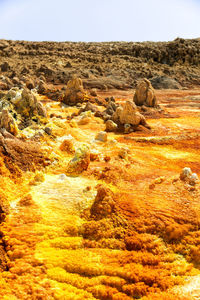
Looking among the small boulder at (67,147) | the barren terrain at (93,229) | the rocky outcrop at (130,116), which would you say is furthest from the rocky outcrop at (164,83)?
the barren terrain at (93,229)

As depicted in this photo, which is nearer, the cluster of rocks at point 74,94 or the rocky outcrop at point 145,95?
the rocky outcrop at point 145,95

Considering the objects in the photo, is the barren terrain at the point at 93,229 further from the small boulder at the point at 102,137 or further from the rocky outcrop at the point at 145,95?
the rocky outcrop at the point at 145,95

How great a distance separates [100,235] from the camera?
4.75m

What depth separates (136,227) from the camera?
4.87m

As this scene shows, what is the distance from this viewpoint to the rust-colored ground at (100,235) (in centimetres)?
395

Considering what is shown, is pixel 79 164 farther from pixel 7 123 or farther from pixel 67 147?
pixel 7 123

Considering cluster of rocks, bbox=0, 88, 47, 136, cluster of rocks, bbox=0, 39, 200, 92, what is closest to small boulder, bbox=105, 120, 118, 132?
cluster of rocks, bbox=0, 88, 47, 136

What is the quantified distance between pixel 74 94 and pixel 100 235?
15853 millimetres

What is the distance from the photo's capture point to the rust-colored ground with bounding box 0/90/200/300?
395cm

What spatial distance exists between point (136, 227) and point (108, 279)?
3.87 ft

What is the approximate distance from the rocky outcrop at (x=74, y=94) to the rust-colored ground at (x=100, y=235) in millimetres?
12871

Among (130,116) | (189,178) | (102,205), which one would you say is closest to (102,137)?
(130,116)

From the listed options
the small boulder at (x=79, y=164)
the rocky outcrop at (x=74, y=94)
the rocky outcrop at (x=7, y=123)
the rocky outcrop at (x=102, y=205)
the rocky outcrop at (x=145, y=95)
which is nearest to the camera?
the rocky outcrop at (x=102, y=205)

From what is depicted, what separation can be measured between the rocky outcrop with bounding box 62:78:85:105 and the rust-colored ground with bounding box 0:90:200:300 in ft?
42.2
